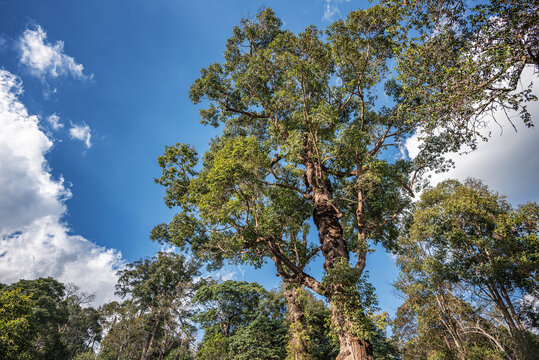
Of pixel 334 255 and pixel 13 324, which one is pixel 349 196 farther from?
pixel 13 324

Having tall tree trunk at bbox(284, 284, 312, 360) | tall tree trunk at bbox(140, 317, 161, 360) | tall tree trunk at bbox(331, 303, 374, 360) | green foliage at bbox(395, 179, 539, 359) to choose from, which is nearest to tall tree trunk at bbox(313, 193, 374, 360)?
tall tree trunk at bbox(331, 303, 374, 360)

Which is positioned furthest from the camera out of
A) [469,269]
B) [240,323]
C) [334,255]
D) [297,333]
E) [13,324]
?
[240,323]

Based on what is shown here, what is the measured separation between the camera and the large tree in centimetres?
671

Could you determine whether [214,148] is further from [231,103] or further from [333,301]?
[333,301]

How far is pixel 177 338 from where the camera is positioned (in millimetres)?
21188

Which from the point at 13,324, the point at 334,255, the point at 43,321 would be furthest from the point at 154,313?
the point at 334,255

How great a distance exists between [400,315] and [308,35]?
2458cm

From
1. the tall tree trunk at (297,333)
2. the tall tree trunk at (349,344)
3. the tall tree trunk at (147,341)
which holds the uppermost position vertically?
the tall tree trunk at (147,341)

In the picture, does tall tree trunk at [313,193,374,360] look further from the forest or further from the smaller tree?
the smaller tree

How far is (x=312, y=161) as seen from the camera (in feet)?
30.0

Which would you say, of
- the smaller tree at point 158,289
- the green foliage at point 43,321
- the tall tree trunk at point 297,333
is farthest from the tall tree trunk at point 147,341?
the tall tree trunk at point 297,333

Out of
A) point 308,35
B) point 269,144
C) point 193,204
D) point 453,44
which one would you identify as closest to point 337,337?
point 193,204

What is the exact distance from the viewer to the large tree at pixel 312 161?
6.71 m

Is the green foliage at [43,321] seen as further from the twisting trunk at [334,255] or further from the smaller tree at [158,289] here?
the twisting trunk at [334,255]
